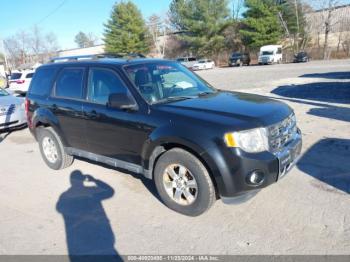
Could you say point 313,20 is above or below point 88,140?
above

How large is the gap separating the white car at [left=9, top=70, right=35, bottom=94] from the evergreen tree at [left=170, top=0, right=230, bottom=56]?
1399 inches

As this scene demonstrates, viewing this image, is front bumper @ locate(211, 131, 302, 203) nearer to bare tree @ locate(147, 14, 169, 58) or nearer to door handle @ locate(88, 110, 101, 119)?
door handle @ locate(88, 110, 101, 119)

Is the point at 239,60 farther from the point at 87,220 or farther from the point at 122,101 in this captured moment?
the point at 87,220

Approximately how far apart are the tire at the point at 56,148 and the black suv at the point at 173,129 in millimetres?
79

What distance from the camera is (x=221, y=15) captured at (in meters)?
52.4

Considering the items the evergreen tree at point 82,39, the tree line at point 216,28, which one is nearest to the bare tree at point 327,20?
the tree line at point 216,28

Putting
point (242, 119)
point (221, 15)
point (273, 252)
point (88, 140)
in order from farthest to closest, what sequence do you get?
point (221, 15) → point (88, 140) → point (242, 119) → point (273, 252)

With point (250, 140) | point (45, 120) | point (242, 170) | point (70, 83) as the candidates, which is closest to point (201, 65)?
point (45, 120)

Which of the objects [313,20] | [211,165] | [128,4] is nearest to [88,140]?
[211,165]

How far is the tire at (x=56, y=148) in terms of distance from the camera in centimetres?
598

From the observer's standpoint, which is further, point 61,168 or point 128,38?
point 128,38

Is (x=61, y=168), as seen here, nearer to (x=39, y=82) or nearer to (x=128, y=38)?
(x=39, y=82)

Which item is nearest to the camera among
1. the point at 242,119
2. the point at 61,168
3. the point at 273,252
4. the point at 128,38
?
the point at 273,252

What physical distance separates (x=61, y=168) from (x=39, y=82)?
1.64m
